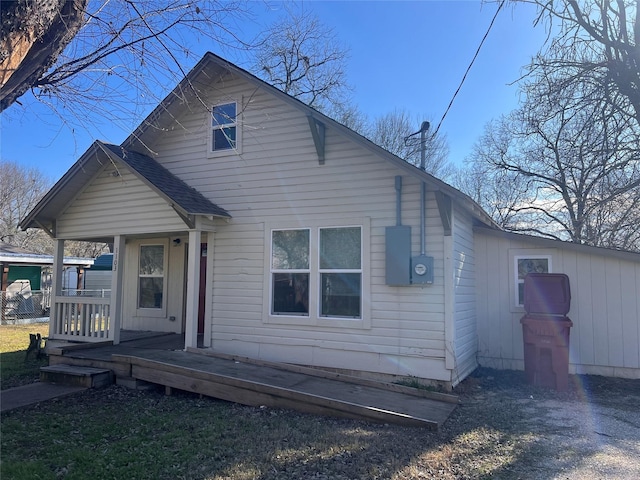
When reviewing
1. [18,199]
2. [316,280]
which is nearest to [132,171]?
[316,280]

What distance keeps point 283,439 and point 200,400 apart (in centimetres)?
213

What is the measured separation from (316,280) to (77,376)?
13.2 ft

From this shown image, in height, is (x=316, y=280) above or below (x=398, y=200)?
below

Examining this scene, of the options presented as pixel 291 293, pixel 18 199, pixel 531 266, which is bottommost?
pixel 291 293

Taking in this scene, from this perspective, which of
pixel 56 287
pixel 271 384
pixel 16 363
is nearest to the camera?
pixel 271 384

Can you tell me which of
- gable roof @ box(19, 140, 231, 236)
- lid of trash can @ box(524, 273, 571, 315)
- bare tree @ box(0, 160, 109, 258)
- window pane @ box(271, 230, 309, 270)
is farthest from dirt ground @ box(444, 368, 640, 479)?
bare tree @ box(0, 160, 109, 258)

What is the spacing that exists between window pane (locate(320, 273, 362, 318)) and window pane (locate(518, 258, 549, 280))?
3415 mm

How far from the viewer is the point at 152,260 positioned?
10.4 meters

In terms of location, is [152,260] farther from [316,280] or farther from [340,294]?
[340,294]

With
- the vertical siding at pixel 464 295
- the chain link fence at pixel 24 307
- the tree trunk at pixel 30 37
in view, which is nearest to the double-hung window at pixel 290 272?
the vertical siding at pixel 464 295

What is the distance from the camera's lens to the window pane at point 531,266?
8.34m

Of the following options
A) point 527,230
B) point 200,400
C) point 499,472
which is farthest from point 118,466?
point 527,230

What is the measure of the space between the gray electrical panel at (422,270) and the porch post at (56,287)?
23.7 ft

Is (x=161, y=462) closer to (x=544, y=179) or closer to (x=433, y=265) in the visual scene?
(x=433, y=265)
